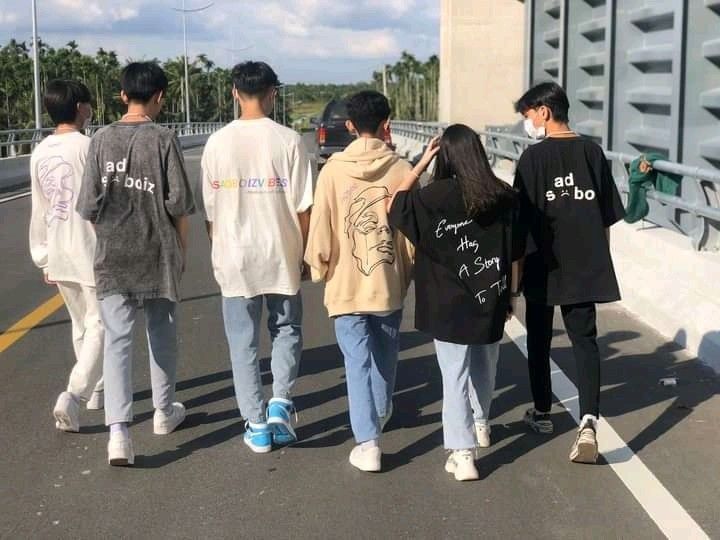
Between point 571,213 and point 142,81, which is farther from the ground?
point 142,81

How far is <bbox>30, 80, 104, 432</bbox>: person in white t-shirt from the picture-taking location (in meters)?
5.57

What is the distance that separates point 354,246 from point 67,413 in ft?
6.10

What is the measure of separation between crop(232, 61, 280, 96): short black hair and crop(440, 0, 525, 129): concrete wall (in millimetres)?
35714

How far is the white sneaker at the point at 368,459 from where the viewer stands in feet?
16.4

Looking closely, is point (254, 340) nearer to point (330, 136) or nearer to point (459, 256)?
point (459, 256)

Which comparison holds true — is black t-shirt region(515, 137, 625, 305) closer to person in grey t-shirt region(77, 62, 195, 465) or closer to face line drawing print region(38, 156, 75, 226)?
person in grey t-shirt region(77, 62, 195, 465)

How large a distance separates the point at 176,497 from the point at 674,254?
468 cm

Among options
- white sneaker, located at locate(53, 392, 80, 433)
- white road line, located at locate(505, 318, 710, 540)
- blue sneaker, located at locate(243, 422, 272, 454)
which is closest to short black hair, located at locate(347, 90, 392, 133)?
blue sneaker, located at locate(243, 422, 272, 454)

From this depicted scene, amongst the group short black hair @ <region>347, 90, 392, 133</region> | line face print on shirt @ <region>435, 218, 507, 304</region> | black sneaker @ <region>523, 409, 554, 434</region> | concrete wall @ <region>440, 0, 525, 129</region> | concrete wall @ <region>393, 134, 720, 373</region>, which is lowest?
black sneaker @ <region>523, 409, 554, 434</region>

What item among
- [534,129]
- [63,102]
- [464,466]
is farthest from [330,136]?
[464,466]

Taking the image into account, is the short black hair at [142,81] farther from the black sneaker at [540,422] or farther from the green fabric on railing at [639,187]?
the green fabric on railing at [639,187]

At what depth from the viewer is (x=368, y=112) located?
16.5 ft

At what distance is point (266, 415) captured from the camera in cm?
555

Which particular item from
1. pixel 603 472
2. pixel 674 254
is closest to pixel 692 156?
pixel 674 254
